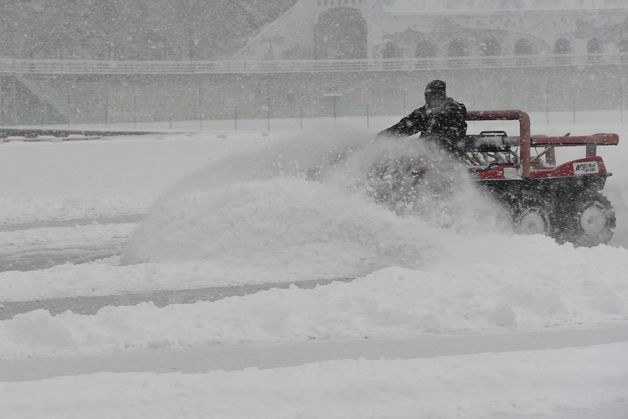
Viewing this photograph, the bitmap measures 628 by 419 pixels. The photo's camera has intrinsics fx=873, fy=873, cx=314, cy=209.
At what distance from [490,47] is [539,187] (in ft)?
149

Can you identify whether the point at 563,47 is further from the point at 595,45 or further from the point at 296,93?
the point at 296,93

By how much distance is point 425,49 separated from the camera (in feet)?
178

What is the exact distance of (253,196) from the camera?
9.70 m

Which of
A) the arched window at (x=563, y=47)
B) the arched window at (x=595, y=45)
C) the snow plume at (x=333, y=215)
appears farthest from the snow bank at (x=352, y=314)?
the arched window at (x=595, y=45)

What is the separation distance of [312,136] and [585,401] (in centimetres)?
664

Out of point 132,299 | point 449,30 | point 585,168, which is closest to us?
point 132,299

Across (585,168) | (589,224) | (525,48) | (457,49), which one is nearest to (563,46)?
(525,48)

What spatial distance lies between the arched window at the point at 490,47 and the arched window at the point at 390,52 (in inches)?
209

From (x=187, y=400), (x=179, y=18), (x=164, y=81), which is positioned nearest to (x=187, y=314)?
(x=187, y=400)

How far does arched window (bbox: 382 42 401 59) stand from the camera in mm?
54000

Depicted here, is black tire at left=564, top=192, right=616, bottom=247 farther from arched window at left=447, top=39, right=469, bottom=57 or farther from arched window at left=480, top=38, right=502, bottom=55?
arched window at left=480, top=38, right=502, bottom=55

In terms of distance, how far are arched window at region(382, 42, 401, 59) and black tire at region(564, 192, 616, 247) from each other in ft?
145

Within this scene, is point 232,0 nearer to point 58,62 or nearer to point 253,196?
point 58,62

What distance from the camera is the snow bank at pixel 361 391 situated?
4.61 meters
